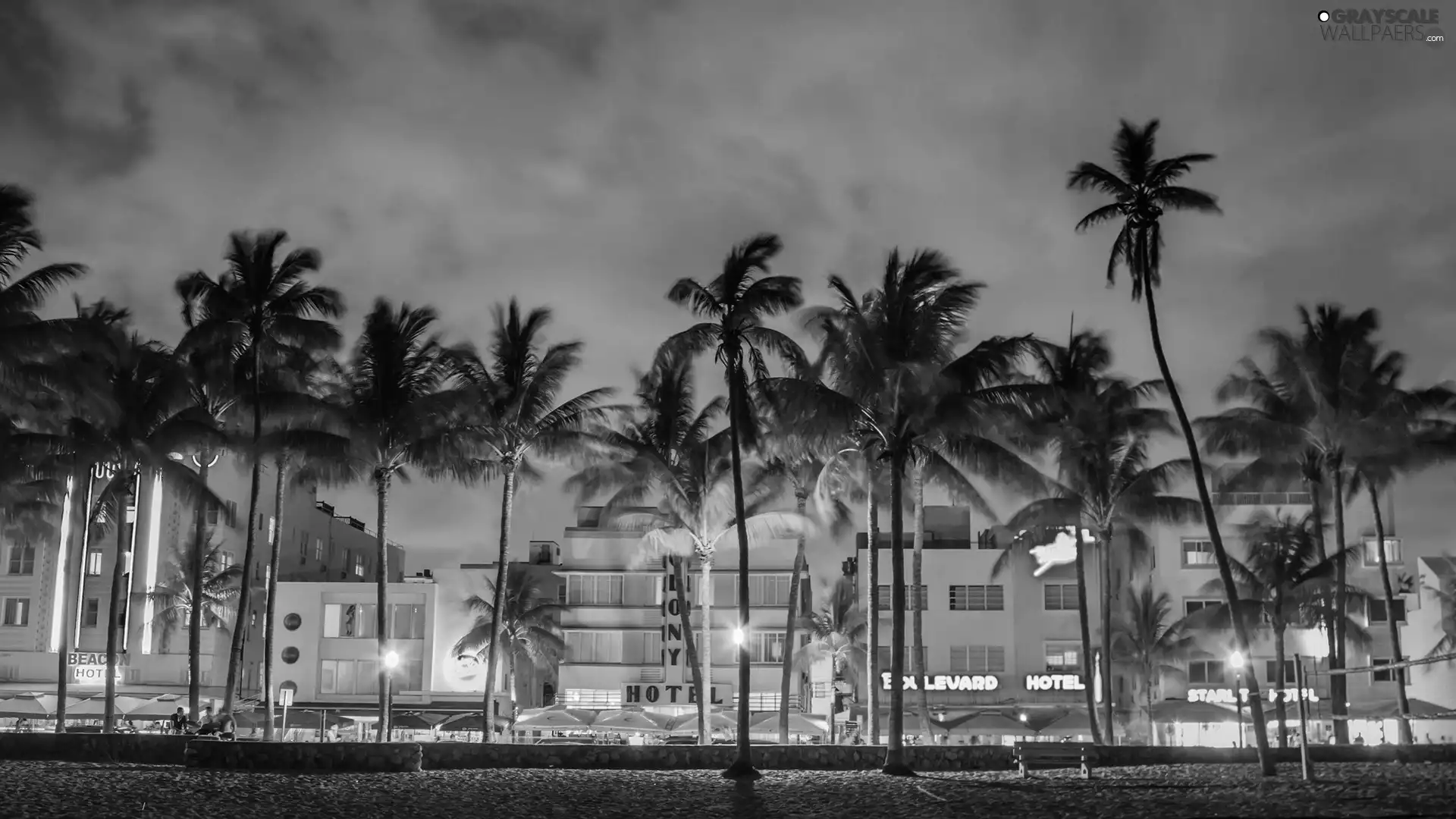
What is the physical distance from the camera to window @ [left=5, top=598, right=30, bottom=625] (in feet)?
241

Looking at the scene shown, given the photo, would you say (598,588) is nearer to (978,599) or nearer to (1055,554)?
(978,599)

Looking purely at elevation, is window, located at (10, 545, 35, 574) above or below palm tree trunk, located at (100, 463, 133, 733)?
above

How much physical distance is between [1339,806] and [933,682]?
40.8 m

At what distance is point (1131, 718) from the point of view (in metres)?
63.2

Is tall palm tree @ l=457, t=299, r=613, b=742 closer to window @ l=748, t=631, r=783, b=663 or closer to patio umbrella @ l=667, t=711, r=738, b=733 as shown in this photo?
patio umbrella @ l=667, t=711, r=738, b=733

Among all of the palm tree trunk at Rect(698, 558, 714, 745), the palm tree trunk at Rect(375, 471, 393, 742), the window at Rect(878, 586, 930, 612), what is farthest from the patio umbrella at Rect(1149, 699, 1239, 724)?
the palm tree trunk at Rect(375, 471, 393, 742)

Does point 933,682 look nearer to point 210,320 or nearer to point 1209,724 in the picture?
point 1209,724

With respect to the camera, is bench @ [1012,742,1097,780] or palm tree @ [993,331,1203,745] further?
palm tree @ [993,331,1203,745]

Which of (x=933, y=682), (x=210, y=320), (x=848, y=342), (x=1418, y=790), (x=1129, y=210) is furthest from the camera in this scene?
(x=933, y=682)

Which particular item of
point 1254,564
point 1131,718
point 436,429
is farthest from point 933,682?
point 436,429

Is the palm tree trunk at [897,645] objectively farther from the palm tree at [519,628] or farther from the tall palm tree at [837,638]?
the palm tree at [519,628]

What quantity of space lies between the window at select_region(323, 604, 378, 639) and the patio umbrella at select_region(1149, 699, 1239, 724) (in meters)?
39.8

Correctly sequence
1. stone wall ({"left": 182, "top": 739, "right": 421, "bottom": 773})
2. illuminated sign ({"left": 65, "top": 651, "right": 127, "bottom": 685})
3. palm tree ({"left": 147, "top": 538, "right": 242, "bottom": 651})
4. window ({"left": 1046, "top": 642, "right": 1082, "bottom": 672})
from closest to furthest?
stone wall ({"left": 182, "top": 739, "right": 421, "bottom": 773}) → window ({"left": 1046, "top": 642, "right": 1082, "bottom": 672}) → illuminated sign ({"left": 65, "top": 651, "right": 127, "bottom": 685}) → palm tree ({"left": 147, "top": 538, "right": 242, "bottom": 651})

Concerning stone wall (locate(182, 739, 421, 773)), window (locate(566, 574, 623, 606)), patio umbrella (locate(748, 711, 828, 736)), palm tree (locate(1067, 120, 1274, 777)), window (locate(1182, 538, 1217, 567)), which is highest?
palm tree (locate(1067, 120, 1274, 777))
